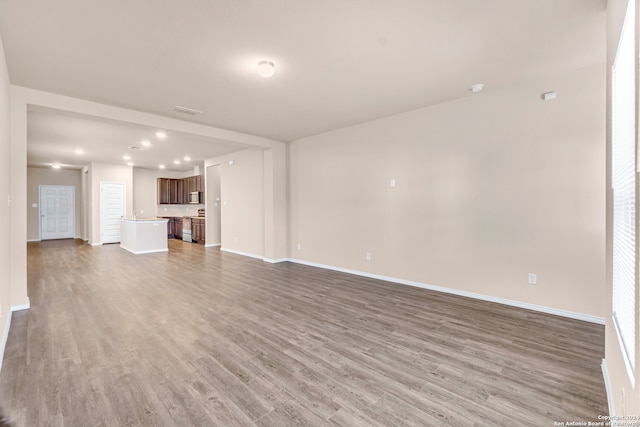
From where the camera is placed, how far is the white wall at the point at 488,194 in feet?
9.98

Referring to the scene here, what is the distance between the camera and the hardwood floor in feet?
5.63

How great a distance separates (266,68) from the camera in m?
2.87

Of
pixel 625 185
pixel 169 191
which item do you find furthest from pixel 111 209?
pixel 625 185

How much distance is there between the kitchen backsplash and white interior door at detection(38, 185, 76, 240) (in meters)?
2.91

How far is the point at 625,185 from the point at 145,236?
8.57 m

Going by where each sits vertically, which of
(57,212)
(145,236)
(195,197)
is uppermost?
(195,197)

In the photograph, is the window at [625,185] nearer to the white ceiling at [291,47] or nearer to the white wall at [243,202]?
the white ceiling at [291,47]

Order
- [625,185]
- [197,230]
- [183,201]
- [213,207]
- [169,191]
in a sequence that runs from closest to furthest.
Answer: [625,185] < [213,207] < [197,230] < [169,191] < [183,201]

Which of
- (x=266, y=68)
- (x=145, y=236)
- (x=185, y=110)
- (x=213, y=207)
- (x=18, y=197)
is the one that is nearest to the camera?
(x=266, y=68)

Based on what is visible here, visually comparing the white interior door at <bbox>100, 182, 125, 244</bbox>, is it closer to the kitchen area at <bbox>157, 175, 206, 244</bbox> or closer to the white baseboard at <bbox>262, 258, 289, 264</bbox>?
the kitchen area at <bbox>157, 175, 206, 244</bbox>

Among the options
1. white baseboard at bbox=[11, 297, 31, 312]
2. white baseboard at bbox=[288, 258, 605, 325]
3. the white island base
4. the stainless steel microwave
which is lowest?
white baseboard at bbox=[288, 258, 605, 325]

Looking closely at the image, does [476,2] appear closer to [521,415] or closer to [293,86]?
[293,86]

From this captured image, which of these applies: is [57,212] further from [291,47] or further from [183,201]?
[291,47]

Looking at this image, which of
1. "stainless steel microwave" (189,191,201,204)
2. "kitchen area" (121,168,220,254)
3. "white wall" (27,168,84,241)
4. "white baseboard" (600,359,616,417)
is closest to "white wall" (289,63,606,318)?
"white baseboard" (600,359,616,417)
